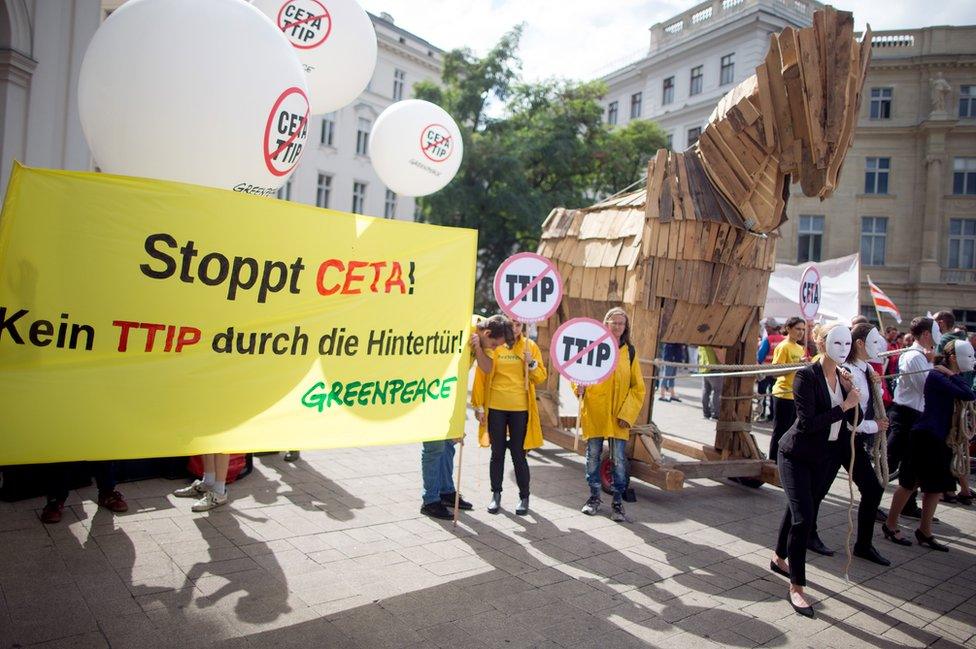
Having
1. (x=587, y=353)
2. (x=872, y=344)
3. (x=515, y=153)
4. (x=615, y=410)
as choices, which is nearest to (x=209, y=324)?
(x=587, y=353)

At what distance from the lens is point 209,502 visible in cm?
540

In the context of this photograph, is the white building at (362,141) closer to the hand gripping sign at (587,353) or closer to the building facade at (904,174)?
the building facade at (904,174)

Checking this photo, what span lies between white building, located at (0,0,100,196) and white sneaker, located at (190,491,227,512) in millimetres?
5015

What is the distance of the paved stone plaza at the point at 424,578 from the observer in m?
3.68

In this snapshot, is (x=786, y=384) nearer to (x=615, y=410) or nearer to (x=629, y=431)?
(x=629, y=431)

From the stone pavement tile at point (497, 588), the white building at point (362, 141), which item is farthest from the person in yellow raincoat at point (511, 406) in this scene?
the white building at point (362, 141)

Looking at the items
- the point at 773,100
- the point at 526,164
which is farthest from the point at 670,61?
the point at 773,100

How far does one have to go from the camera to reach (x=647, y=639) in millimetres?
3828

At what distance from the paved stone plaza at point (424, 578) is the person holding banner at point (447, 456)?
167 millimetres

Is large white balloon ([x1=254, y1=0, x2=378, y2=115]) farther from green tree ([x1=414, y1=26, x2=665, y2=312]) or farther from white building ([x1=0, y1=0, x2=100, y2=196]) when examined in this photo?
green tree ([x1=414, y1=26, x2=665, y2=312])

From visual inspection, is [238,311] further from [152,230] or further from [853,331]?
[853,331]

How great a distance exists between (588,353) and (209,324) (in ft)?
11.1

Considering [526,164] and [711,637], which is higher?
[526,164]

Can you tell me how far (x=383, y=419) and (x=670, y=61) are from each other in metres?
37.6
